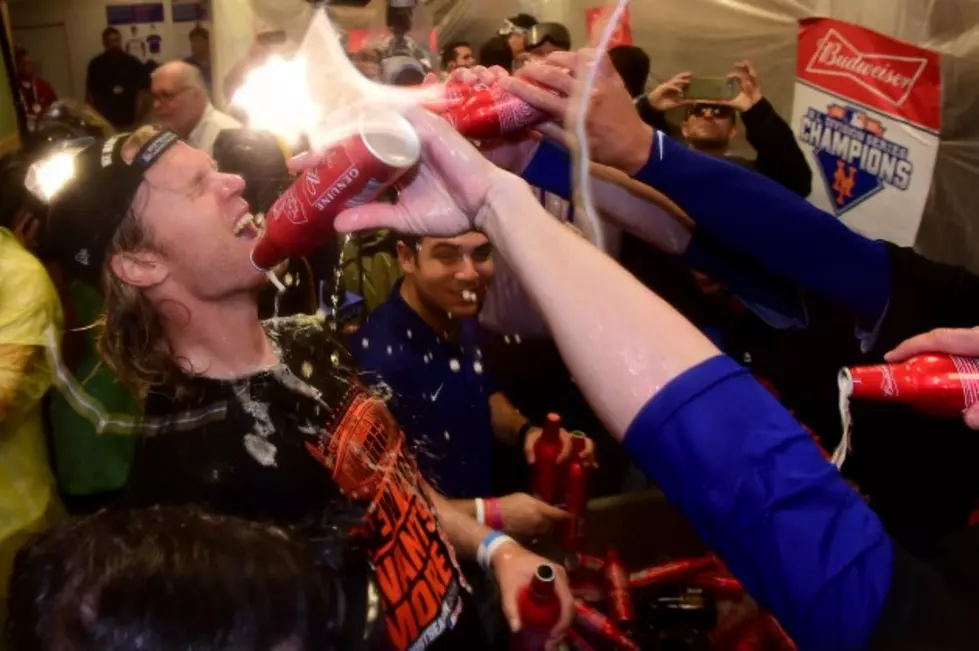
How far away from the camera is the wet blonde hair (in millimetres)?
1114

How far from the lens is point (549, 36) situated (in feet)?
9.31

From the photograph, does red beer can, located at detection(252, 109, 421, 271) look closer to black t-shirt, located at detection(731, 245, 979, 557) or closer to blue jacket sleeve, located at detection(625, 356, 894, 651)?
blue jacket sleeve, located at detection(625, 356, 894, 651)

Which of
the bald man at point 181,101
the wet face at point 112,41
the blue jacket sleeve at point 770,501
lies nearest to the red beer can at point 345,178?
the blue jacket sleeve at point 770,501

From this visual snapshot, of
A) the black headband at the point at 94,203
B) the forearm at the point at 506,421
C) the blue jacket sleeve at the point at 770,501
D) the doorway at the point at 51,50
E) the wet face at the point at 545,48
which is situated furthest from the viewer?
the doorway at the point at 51,50

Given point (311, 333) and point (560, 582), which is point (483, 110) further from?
point (560, 582)

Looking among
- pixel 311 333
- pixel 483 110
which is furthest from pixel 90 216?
pixel 483 110

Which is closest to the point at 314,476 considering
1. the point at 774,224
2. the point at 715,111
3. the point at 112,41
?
the point at 774,224

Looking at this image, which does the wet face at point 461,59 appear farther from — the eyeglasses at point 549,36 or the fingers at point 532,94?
the fingers at point 532,94

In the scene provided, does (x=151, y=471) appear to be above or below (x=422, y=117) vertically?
below

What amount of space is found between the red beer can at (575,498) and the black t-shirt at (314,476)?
39 cm

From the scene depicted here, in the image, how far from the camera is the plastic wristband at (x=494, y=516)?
4.29 ft

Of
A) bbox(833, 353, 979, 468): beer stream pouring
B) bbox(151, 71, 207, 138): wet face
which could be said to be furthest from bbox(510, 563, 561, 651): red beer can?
bbox(151, 71, 207, 138): wet face

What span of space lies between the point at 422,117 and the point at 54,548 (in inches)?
19.1

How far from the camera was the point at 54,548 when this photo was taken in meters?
0.60
